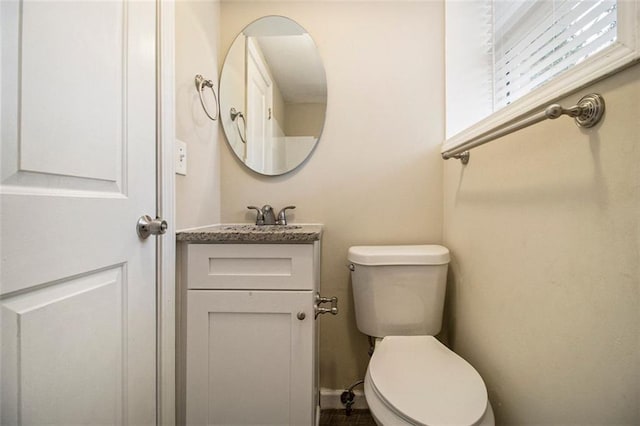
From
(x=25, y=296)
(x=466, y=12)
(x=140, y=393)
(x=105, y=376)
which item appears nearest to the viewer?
(x=25, y=296)

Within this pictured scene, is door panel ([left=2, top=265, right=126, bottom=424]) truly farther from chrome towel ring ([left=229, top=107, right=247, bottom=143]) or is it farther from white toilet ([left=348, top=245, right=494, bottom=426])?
chrome towel ring ([left=229, top=107, right=247, bottom=143])

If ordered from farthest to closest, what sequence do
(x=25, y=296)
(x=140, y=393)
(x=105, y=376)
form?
(x=140, y=393), (x=105, y=376), (x=25, y=296)

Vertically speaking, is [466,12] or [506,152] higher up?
[466,12]

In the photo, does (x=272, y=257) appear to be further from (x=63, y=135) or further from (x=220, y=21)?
(x=220, y=21)

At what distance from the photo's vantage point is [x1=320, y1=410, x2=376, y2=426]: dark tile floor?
1.22 m

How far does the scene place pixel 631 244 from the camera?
520 millimetres

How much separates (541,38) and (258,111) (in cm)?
117

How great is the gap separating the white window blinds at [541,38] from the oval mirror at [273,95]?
79 cm

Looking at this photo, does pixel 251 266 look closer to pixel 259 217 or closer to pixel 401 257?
pixel 259 217

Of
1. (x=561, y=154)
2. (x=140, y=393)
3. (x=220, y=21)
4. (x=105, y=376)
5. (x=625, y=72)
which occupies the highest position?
(x=220, y=21)

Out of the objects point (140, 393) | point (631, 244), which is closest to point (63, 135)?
point (140, 393)

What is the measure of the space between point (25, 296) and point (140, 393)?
17.5 inches

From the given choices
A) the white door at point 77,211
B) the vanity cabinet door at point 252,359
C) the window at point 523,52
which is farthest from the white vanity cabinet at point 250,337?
the window at point 523,52

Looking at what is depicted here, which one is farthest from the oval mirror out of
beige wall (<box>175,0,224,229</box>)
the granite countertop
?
the granite countertop
